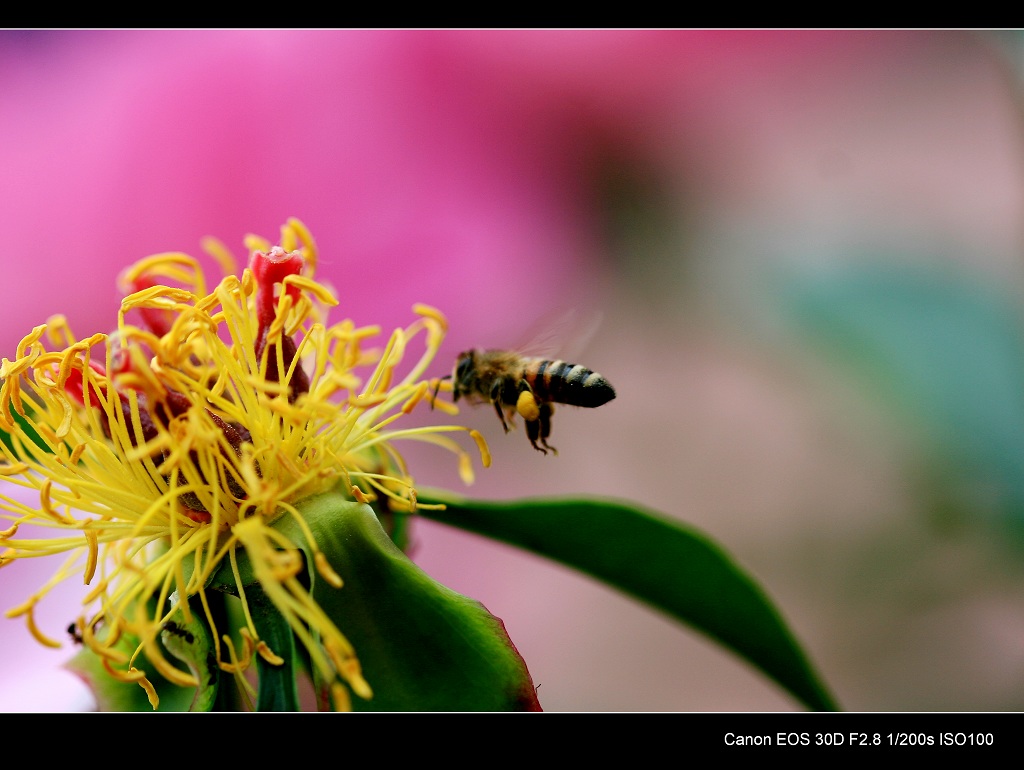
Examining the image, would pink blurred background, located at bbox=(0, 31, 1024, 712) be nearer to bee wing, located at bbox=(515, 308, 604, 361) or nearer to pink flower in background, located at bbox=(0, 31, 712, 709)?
pink flower in background, located at bbox=(0, 31, 712, 709)

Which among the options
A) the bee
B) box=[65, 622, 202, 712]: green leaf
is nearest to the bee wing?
the bee

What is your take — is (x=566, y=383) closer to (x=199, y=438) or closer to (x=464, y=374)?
(x=464, y=374)

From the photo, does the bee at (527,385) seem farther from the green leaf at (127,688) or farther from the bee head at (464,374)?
the green leaf at (127,688)

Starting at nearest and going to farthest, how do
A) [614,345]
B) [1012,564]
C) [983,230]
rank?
[1012,564] < [983,230] < [614,345]

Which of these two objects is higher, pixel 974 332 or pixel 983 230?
pixel 983 230

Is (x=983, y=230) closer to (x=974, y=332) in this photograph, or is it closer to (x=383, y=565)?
(x=974, y=332)

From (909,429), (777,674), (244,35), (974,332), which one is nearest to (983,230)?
(974,332)
